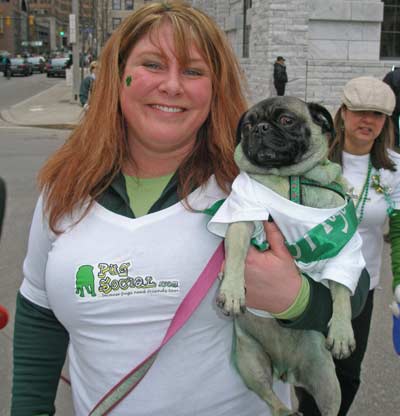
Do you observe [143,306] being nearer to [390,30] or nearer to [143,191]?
[143,191]

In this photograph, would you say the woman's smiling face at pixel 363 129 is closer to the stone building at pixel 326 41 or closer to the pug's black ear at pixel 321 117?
the pug's black ear at pixel 321 117

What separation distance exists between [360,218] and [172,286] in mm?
1743

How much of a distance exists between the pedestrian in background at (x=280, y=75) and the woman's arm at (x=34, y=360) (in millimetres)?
15692

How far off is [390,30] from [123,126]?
18.3m

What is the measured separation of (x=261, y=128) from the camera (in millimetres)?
1878

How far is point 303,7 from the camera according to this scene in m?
17.2

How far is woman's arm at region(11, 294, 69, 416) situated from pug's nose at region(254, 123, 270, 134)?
2.96ft

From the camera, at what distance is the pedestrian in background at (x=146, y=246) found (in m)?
1.71

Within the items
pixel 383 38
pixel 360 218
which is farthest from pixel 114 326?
pixel 383 38

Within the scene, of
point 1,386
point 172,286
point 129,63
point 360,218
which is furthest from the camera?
point 1,386

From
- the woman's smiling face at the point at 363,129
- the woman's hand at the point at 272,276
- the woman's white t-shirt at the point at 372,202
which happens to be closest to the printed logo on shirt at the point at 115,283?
the woman's hand at the point at 272,276

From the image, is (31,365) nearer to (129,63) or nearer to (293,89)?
(129,63)

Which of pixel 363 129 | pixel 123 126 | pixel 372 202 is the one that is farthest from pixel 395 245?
pixel 123 126

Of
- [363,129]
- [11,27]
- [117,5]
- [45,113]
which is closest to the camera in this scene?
[363,129]
